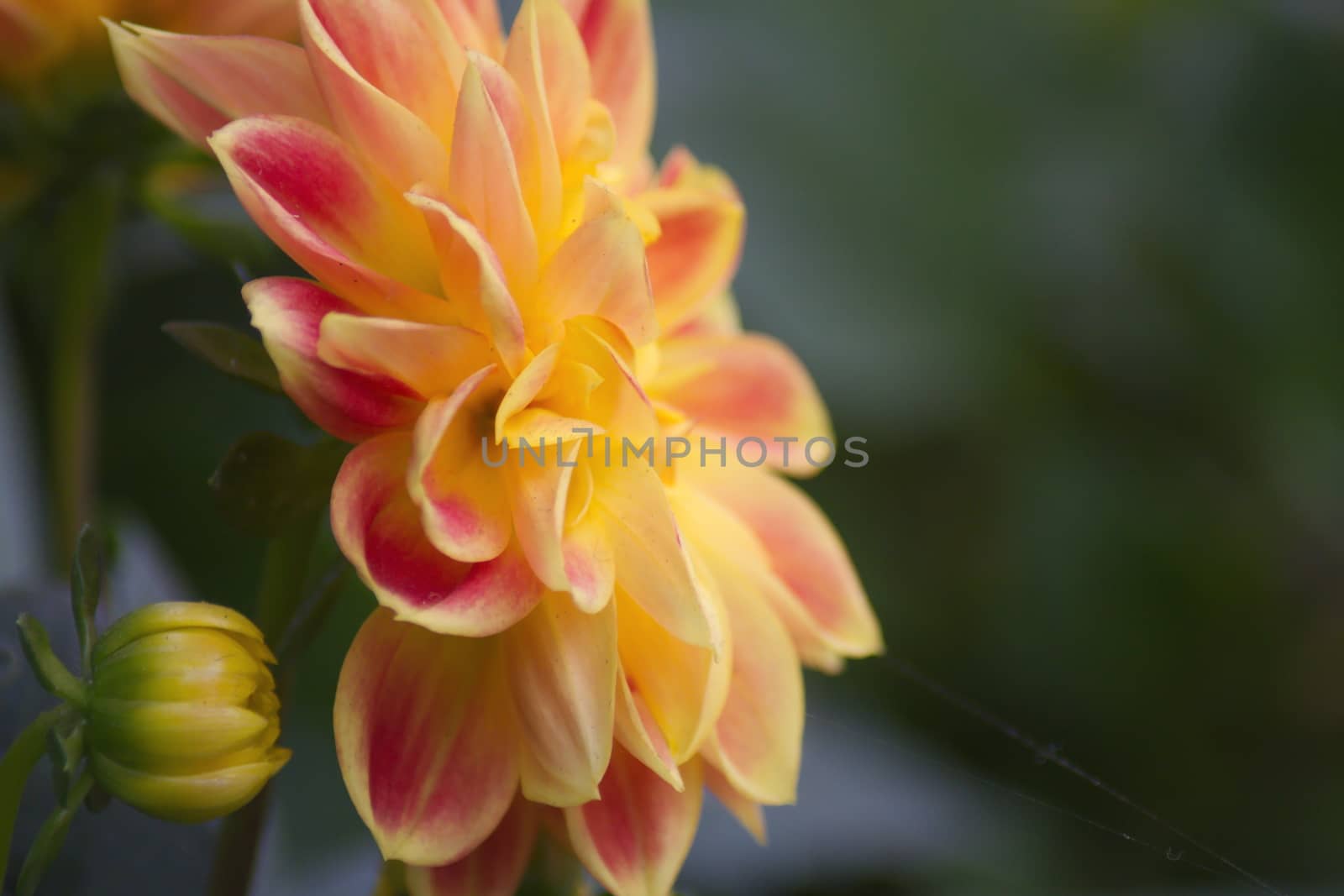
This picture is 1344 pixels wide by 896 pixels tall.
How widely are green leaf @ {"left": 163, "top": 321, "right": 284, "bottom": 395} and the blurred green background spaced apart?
414 millimetres

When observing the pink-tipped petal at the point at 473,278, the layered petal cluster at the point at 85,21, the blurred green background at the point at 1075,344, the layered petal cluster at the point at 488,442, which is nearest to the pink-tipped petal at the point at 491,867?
the layered petal cluster at the point at 488,442

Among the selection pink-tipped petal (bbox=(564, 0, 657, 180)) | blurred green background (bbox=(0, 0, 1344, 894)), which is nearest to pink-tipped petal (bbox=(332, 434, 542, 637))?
pink-tipped petal (bbox=(564, 0, 657, 180))

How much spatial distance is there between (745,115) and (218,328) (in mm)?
603

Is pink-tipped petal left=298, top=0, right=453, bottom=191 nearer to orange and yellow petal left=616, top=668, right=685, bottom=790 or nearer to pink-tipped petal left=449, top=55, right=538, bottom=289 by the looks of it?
pink-tipped petal left=449, top=55, right=538, bottom=289

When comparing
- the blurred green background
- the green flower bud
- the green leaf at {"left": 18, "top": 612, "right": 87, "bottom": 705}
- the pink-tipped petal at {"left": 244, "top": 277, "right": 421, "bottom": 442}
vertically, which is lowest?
the blurred green background

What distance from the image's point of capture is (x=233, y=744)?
24 cm

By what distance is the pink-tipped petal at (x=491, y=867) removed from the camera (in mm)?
271

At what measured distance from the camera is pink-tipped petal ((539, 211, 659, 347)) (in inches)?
10.1

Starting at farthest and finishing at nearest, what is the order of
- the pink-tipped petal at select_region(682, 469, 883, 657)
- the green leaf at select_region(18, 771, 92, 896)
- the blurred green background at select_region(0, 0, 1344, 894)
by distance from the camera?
the blurred green background at select_region(0, 0, 1344, 894)
the pink-tipped petal at select_region(682, 469, 883, 657)
the green leaf at select_region(18, 771, 92, 896)

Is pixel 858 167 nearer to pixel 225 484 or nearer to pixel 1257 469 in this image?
pixel 1257 469

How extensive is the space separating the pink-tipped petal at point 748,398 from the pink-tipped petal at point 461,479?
64mm

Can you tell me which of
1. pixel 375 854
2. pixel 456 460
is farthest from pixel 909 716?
pixel 456 460

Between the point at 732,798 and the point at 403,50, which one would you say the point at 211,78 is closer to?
the point at 403,50

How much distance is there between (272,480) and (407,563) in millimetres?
39
